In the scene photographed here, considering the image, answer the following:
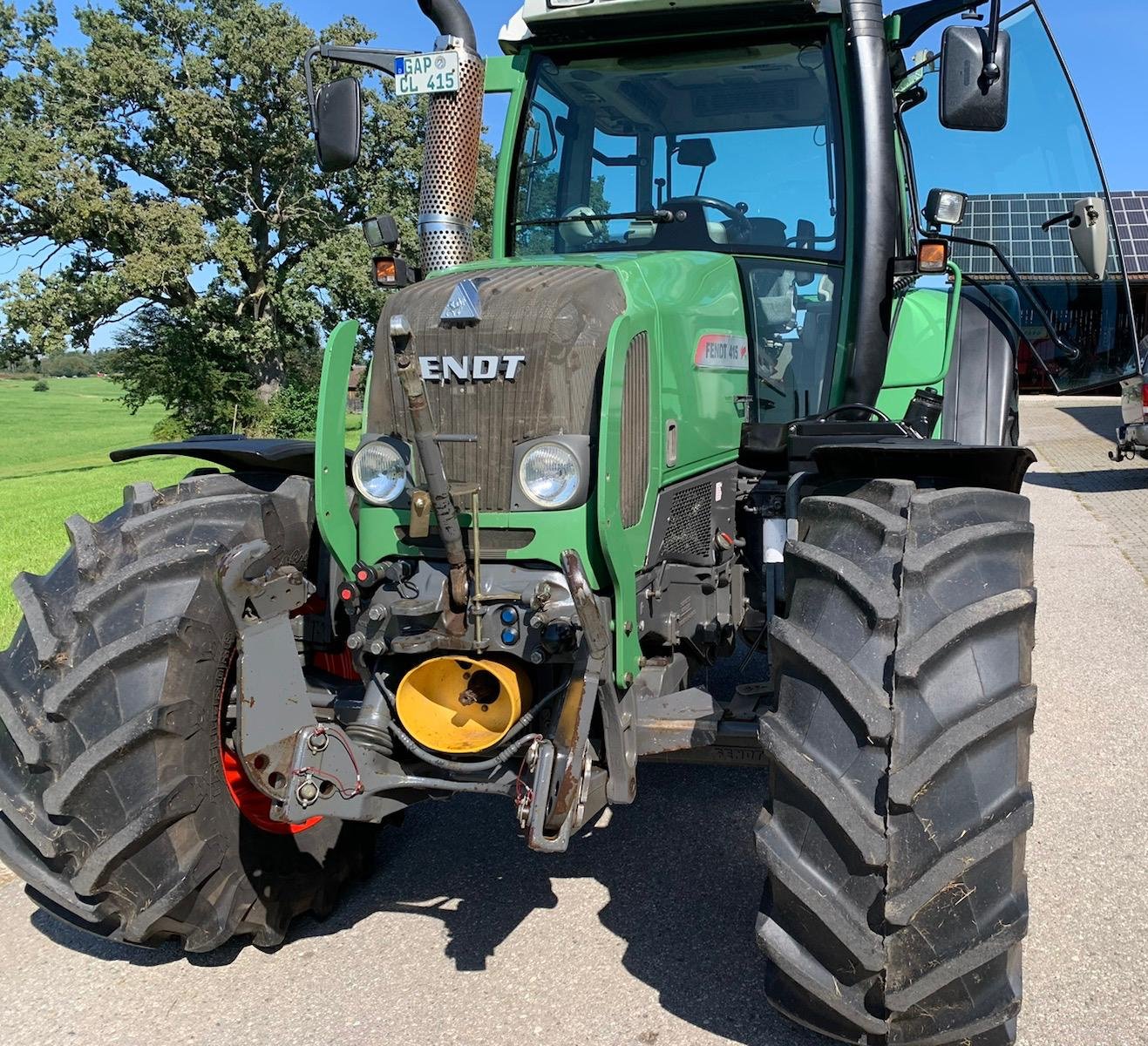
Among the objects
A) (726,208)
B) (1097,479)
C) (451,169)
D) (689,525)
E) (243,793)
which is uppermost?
(451,169)

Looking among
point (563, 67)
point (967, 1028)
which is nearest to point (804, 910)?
point (967, 1028)

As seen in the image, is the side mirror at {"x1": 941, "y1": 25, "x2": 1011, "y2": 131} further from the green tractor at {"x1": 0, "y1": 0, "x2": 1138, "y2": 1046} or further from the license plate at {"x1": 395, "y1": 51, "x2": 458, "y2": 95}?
the license plate at {"x1": 395, "y1": 51, "x2": 458, "y2": 95}

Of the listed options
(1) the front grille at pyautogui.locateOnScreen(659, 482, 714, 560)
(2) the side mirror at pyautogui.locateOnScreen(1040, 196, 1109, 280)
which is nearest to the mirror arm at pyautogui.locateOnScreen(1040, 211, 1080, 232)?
(2) the side mirror at pyautogui.locateOnScreen(1040, 196, 1109, 280)

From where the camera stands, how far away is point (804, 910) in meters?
2.47

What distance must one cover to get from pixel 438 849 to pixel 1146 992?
2334mm

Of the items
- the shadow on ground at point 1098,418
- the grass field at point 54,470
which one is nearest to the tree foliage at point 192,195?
the grass field at point 54,470

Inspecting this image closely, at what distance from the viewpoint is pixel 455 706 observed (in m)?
3.10

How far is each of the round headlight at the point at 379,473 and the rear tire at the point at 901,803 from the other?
1204 millimetres

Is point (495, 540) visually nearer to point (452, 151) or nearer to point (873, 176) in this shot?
point (452, 151)

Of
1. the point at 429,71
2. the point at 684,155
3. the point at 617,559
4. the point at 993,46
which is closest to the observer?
the point at 617,559

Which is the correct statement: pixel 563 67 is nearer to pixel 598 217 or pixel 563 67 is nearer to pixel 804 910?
pixel 598 217

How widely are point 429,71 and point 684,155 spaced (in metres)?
1.02

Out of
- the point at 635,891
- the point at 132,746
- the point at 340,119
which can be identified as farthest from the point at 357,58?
the point at 635,891

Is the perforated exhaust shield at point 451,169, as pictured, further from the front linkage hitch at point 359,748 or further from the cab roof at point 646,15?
the front linkage hitch at point 359,748
